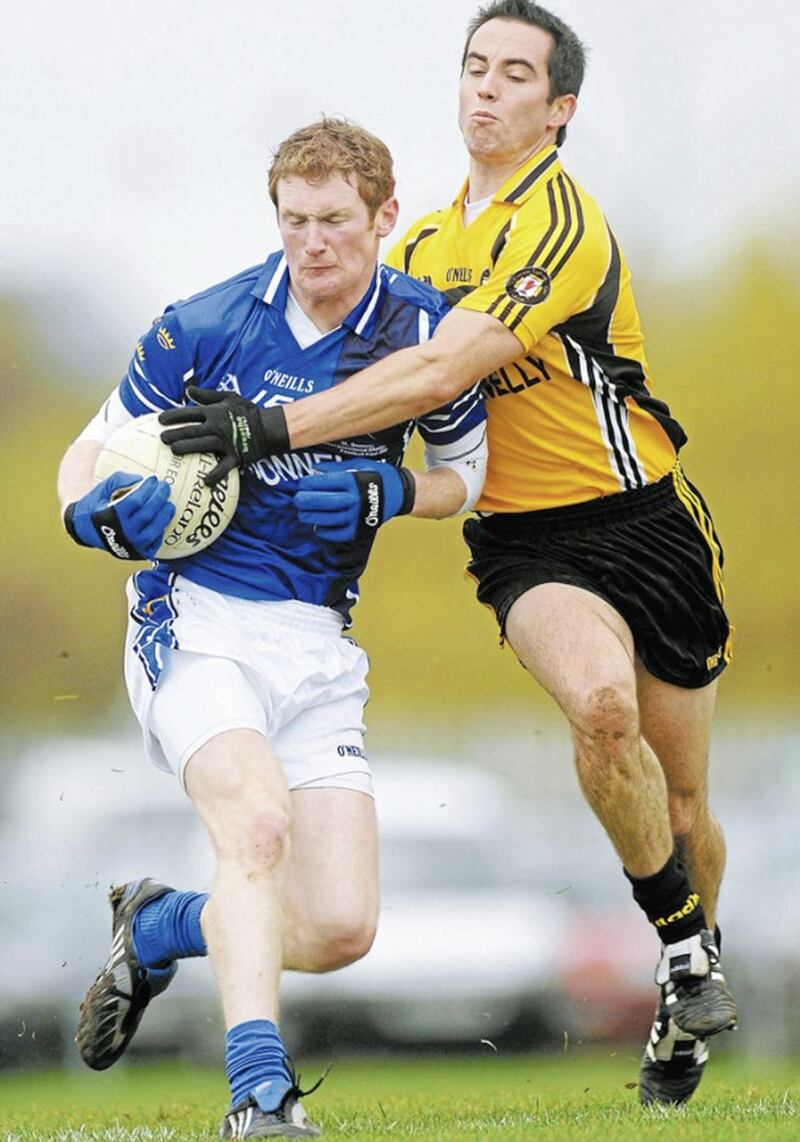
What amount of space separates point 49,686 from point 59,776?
361 mm

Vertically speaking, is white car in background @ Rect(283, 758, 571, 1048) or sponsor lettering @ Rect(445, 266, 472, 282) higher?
sponsor lettering @ Rect(445, 266, 472, 282)

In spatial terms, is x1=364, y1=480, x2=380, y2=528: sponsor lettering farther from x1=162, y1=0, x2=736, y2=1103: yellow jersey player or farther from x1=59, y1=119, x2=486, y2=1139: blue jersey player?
x1=162, y1=0, x2=736, y2=1103: yellow jersey player

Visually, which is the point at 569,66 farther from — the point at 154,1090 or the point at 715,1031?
the point at 154,1090

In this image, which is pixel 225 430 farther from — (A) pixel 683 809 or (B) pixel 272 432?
(A) pixel 683 809

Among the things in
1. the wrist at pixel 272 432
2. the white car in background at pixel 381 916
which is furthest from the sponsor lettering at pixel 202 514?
the white car in background at pixel 381 916

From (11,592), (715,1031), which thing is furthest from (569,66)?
(11,592)

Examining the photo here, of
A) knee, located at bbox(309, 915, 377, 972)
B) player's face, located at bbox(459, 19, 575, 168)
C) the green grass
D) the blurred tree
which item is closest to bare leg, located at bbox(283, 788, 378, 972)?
knee, located at bbox(309, 915, 377, 972)

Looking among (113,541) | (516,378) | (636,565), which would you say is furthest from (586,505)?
(113,541)

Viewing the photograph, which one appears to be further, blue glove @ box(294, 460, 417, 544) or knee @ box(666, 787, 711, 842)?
knee @ box(666, 787, 711, 842)

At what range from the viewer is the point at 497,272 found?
4680 millimetres

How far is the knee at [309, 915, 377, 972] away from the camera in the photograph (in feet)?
14.1

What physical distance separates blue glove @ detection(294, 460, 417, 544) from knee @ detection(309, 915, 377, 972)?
0.91 m

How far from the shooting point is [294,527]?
4.38 metres

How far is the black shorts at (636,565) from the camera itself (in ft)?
16.6
